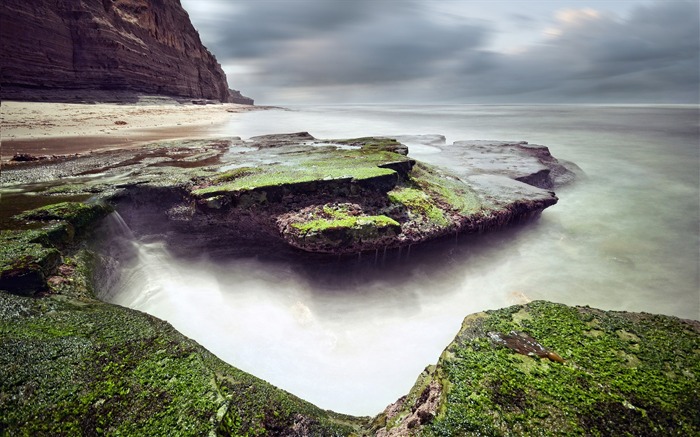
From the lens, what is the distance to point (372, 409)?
444 centimetres

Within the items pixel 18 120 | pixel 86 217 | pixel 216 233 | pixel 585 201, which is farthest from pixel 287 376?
pixel 18 120

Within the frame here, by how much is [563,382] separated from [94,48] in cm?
5902

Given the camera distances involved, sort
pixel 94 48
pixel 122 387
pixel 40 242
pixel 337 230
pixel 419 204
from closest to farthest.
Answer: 1. pixel 122 387
2. pixel 40 242
3. pixel 337 230
4. pixel 419 204
5. pixel 94 48

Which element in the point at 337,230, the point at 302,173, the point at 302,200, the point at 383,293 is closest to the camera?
the point at 337,230

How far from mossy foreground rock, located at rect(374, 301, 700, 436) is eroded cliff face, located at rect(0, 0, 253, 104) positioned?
161 ft

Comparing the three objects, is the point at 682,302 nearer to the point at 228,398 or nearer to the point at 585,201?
the point at 585,201

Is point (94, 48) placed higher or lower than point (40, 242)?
higher

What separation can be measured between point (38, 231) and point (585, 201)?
54.9 feet

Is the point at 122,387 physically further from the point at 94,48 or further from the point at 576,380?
the point at 94,48

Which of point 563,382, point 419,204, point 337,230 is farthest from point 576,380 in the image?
point 419,204

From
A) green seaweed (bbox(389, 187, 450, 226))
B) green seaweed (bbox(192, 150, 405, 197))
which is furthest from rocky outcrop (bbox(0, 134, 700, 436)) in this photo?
green seaweed (bbox(389, 187, 450, 226))

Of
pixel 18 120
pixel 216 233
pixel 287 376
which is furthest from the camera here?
pixel 18 120

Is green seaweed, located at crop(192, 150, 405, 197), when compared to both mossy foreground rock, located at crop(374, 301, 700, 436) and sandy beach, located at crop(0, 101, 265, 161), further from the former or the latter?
sandy beach, located at crop(0, 101, 265, 161)

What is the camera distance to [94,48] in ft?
143
